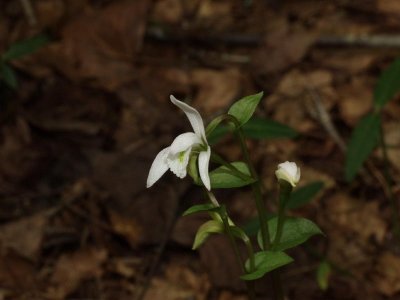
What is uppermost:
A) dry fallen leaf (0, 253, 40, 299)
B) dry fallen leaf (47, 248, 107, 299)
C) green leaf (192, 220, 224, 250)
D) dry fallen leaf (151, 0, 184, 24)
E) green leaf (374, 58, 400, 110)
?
green leaf (192, 220, 224, 250)

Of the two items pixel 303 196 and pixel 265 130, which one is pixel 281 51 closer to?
pixel 265 130

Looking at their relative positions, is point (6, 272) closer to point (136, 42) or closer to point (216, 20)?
point (136, 42)

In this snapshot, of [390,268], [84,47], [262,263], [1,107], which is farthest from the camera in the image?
[84,47]

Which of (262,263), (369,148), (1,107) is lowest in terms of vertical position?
(1,107)

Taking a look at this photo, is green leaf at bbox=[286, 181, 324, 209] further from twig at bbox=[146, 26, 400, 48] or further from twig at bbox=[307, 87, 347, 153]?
twig at bbox=[146, 26, 400, 48]

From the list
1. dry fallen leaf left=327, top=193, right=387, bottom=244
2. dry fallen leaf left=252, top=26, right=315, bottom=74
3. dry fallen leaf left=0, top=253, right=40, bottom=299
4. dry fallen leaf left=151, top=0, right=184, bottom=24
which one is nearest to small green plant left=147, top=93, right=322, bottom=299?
dry fallen leaf left=327, top=193, right=387, bottom=244

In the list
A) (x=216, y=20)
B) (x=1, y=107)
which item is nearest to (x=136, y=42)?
(x=216, y=20)
